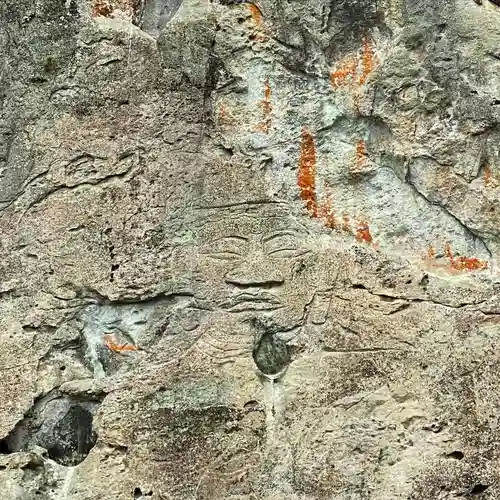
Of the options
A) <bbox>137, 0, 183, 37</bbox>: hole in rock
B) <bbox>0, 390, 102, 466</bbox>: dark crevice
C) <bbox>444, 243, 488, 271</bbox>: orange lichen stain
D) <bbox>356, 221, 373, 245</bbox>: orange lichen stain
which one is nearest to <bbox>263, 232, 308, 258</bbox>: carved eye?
<bbox>356, 221, 373, 245</bbox>: orange lichen stain

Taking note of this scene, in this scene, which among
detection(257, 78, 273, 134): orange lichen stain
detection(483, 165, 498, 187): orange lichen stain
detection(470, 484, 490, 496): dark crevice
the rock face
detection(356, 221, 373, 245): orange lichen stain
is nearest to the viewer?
detection(470, 484, 490, 496): dark crevice

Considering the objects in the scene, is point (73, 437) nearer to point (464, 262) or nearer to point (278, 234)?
point (278, 234)

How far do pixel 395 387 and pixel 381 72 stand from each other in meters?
1.30


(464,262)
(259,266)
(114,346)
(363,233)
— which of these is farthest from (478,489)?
(114,346)

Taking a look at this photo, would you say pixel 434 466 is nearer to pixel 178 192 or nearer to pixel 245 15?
pixel 178 192

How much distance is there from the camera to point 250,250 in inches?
147

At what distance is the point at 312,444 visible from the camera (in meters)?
3.48

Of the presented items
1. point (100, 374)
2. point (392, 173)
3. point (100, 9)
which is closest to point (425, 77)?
point (392, 173)

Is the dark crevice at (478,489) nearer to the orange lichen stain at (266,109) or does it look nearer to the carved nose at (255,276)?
the carved nose at (255,276)

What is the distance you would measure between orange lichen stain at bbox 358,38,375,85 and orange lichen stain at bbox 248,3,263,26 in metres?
0.46

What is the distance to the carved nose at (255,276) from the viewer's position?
3695 mm

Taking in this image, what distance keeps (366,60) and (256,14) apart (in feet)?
1.72

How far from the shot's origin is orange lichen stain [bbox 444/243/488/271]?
3.61 metres

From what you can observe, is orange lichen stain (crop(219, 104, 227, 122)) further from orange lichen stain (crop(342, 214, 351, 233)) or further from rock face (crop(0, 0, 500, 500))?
orange lichen stain (crop(342, 214, 351, 233))
